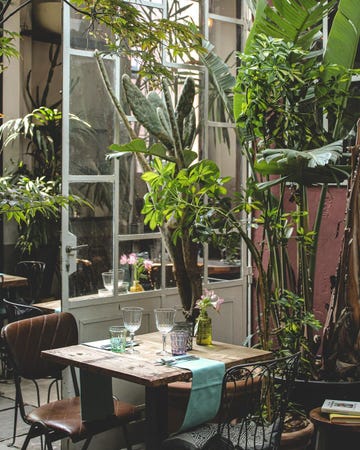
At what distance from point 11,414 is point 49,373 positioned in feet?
4.60

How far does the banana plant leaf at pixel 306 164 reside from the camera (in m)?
4.14

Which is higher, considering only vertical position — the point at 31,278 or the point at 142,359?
the point at 31,278

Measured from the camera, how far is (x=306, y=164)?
428 cm

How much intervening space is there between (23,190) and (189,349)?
1240mm

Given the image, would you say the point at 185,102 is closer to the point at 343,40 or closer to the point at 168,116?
the point at 168,116

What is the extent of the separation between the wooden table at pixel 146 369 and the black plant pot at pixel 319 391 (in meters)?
0.46

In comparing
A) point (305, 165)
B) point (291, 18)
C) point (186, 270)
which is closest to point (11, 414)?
point (186, 270)

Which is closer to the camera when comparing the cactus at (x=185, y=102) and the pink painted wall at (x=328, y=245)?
the cactus at (x=185, y=102)

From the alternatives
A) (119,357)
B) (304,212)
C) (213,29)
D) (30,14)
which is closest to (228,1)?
(213,29)

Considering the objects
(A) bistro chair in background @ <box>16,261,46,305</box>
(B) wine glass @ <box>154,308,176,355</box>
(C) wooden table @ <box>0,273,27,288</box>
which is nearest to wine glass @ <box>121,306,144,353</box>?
(B) wine glass @ <box>154,308,176,355</box>

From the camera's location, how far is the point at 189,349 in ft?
14.2

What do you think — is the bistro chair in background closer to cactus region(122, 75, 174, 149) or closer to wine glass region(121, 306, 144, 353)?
cactus region(122, 75, 174, 149)

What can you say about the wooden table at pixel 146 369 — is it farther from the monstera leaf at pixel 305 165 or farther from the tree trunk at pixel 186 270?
the monstera leaf at pixel 305 165

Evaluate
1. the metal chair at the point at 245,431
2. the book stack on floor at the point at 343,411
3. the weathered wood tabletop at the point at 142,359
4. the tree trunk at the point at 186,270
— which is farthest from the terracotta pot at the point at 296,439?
the tree trunk at the point at 186,270
